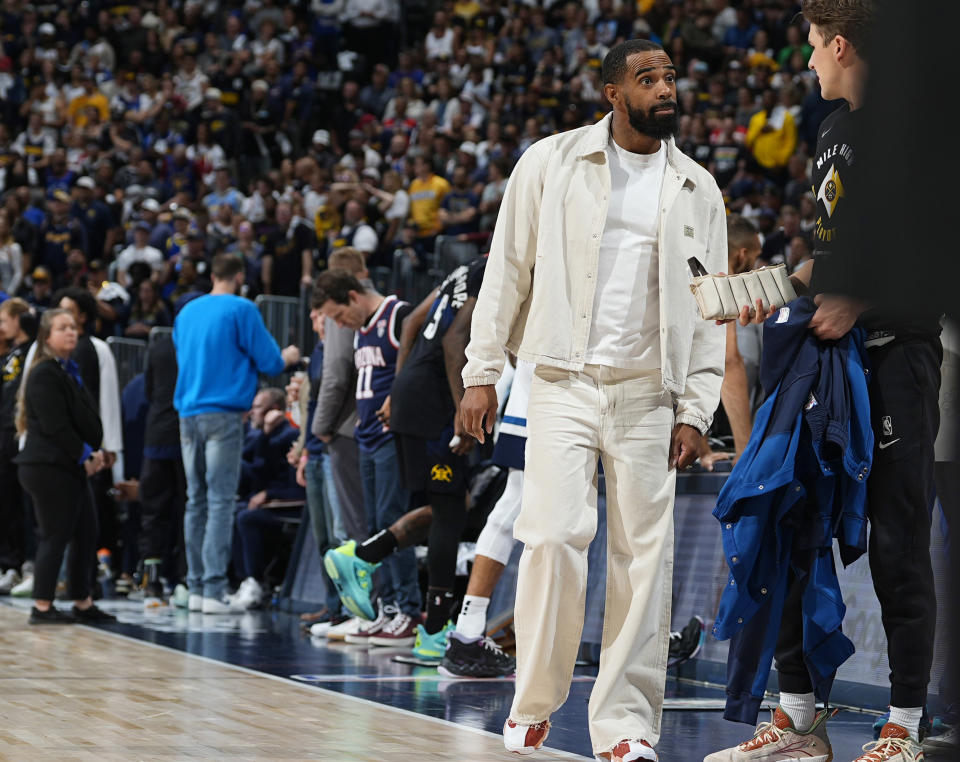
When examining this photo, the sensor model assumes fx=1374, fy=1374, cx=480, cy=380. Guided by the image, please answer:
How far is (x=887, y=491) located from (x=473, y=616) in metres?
2.53

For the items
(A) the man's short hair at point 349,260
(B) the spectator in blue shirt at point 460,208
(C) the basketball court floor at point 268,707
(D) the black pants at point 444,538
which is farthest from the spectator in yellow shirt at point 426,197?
(D) the black pants at point 444,538

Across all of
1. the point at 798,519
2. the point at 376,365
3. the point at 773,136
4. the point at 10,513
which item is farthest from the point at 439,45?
the point at 798,519

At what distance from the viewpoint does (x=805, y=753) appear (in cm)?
382

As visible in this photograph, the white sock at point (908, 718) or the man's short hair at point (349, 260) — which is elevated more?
the man's short hair at point (349, 260)

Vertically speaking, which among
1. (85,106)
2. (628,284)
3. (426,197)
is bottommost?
(628,284)

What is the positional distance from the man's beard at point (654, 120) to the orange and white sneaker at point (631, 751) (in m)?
1.65

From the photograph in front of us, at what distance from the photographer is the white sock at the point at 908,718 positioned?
3617mm

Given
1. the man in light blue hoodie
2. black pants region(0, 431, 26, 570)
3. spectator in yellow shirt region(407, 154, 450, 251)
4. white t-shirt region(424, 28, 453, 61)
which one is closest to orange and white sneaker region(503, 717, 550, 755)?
the man in light blue hoodie

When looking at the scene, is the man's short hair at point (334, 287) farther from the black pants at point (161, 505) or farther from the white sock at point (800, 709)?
the white sock at point (800, 709)

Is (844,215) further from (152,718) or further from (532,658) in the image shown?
(152,718)

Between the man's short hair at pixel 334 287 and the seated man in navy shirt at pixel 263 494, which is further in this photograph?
the seated man in navy shirt at pixel 263 494

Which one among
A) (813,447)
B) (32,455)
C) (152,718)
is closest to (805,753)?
(813,447)

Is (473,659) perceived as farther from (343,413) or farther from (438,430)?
(343,413)

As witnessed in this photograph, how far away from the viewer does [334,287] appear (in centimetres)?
732
